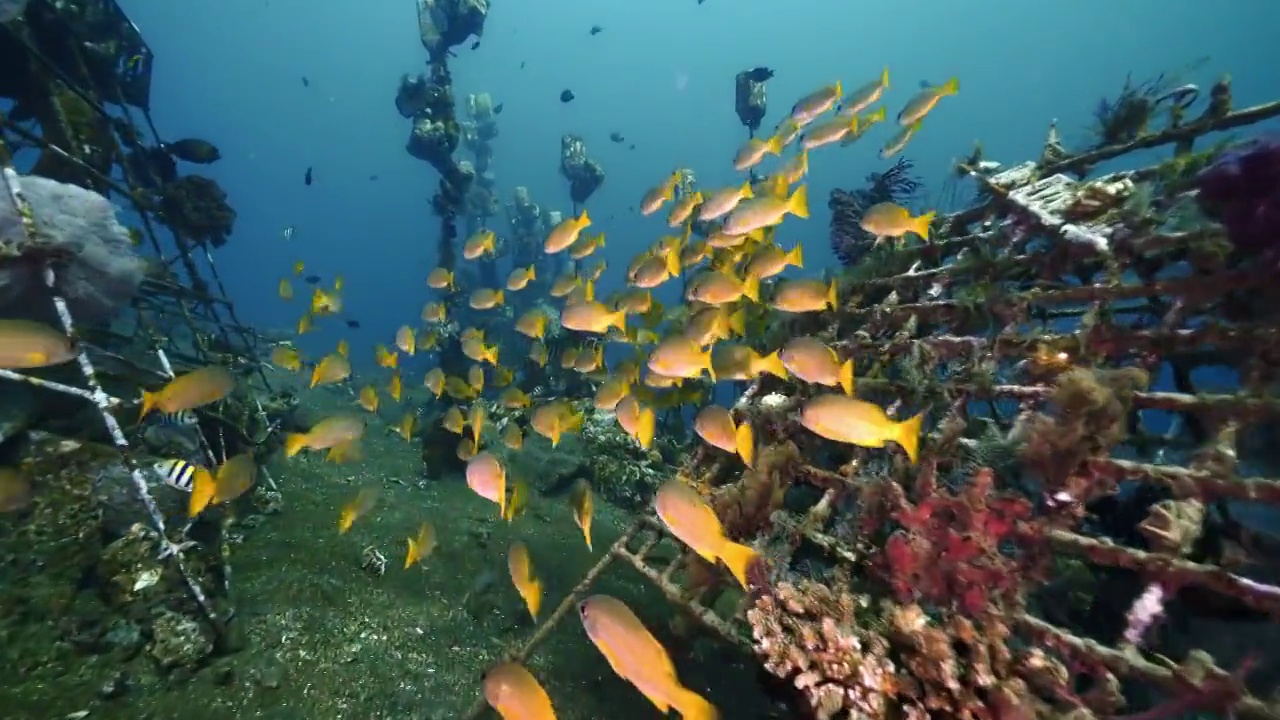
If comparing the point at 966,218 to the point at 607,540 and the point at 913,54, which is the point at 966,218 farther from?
the point at 913,54

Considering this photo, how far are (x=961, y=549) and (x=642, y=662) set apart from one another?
6.71 feet

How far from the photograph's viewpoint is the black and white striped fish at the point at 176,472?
16.2 feet


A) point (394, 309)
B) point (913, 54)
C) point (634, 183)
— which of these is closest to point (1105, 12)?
point (913, 54)

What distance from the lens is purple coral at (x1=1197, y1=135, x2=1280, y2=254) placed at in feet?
11.1

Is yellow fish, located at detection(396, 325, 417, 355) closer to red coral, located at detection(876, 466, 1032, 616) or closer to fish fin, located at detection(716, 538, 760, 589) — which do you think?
fish fin, located at detection(716, 538, 760, 589)

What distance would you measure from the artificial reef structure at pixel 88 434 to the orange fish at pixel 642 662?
13.7 ft

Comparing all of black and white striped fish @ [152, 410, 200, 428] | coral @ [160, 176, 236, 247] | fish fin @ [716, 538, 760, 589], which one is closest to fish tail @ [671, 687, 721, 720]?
fish fin @ [716, 538, 760, 589]

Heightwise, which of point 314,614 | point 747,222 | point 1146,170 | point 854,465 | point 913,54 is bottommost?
point 314,614

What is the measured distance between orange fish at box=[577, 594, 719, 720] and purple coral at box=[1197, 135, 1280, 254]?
403 cm

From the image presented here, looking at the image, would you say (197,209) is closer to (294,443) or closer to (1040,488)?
(294,443)

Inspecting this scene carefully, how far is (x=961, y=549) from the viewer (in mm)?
3301

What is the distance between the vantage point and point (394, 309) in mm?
99688

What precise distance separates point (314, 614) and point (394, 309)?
102811 mm

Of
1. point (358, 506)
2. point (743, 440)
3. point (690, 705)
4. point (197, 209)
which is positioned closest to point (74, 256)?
point (358, 506)
